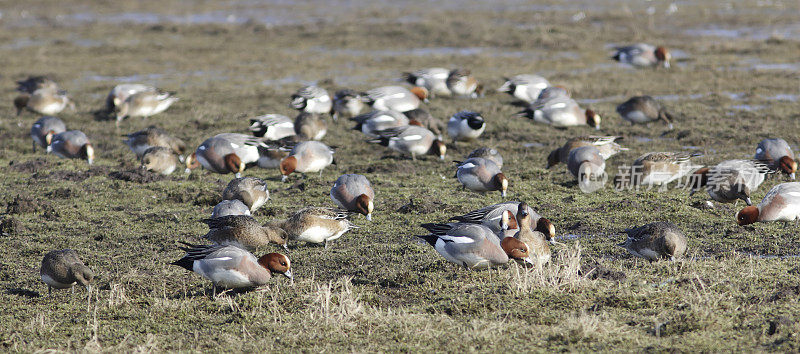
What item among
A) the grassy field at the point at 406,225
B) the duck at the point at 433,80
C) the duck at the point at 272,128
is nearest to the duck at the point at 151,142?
the grassy field at the point at 406,225

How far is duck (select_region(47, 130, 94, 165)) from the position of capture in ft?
46.4

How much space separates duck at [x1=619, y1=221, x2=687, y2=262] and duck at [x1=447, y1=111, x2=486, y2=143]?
6.83 meters

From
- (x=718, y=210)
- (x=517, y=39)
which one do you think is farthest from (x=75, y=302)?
(x=517, y=39)

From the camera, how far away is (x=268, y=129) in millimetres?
15336

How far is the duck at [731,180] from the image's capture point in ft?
34.8

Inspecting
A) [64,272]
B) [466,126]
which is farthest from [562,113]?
[64,272]

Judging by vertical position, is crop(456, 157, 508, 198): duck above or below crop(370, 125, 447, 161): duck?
above

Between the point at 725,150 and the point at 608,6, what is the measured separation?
1050 inches

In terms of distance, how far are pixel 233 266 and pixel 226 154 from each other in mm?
6009

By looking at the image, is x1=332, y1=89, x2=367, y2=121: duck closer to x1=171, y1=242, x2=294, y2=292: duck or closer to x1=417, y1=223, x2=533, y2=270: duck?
x1=417, y1=223, x2=533, y2=270: duck

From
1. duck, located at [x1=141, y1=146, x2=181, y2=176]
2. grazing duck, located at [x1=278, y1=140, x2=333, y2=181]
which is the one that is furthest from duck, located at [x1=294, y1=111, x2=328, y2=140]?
duck, located at [x1=141, y1=146, x2=181, y2=176]

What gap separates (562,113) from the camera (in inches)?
634

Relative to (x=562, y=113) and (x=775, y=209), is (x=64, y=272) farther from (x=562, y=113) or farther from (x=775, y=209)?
(x=562, y=113)

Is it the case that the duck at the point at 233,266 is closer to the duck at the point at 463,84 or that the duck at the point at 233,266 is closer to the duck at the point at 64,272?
the duck at the point at 64,272
